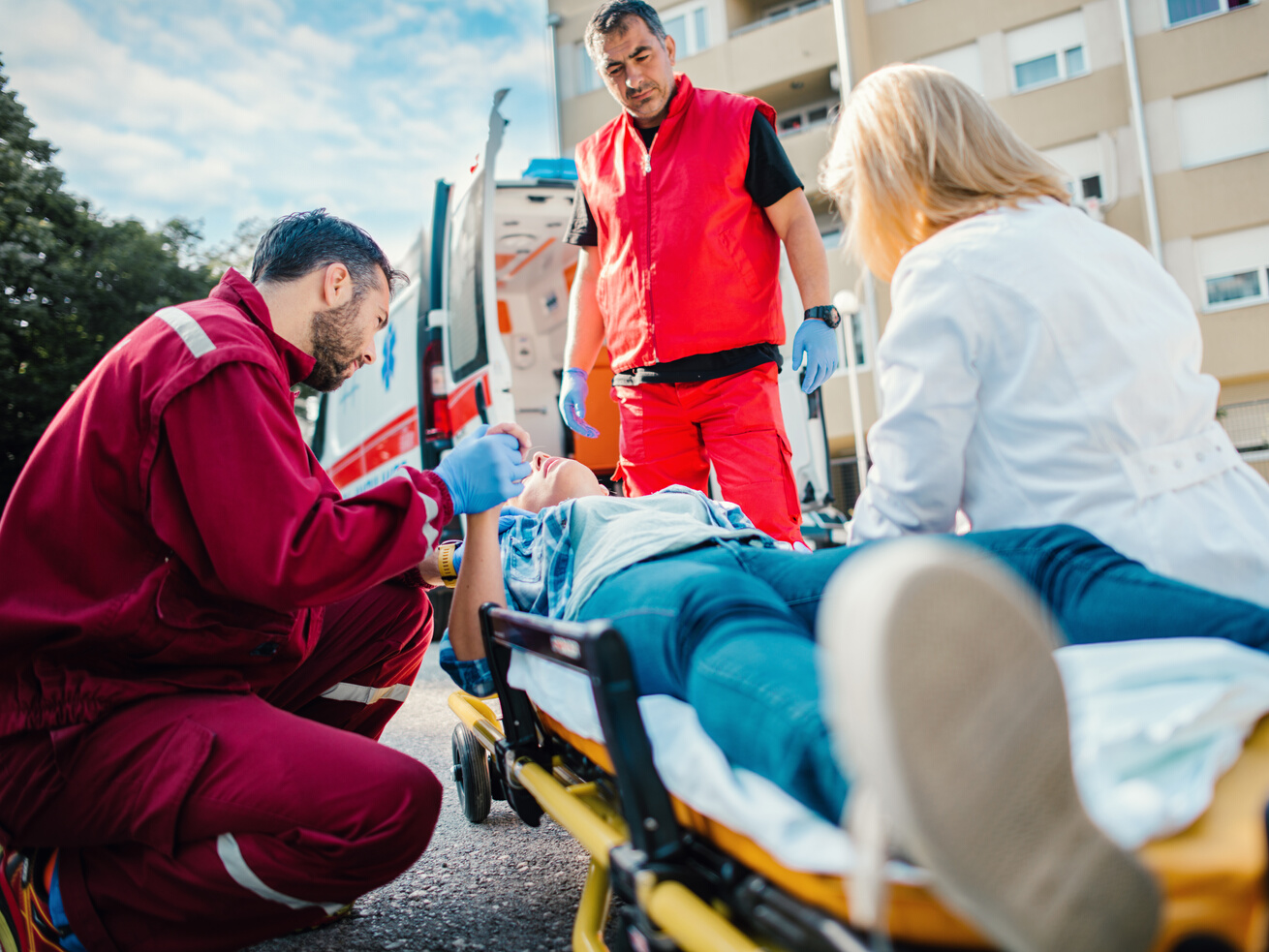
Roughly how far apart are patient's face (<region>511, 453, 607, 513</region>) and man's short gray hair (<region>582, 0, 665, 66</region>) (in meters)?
1.37

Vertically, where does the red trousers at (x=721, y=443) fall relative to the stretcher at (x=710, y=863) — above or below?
above

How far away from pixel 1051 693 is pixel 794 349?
224 cm

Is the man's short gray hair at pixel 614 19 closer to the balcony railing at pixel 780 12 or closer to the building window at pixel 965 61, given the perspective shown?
the building window at pixel 965 61

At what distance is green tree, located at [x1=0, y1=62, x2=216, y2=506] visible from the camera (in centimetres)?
1201

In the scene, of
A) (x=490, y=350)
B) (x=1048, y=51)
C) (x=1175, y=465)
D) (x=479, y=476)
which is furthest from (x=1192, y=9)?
(x=479, y=476)

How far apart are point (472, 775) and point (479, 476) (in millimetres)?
804

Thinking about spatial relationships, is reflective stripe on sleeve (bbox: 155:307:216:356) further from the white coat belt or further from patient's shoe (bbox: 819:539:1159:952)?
the white coat belt

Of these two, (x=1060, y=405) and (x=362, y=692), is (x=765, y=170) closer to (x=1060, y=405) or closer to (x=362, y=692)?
(x=1060, y=405)

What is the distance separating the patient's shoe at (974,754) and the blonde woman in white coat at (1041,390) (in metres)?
0.66

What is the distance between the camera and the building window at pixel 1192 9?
1343 centimetres

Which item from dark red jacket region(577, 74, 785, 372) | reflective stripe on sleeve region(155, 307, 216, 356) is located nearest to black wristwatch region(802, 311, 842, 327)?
dark red jacket region(577, 74, 785, 372)

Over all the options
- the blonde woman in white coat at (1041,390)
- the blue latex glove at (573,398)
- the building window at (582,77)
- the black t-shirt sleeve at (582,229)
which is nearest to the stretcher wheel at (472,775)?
the blonde woman in white coat at (1041,390)

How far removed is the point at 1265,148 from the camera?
13.0 metres

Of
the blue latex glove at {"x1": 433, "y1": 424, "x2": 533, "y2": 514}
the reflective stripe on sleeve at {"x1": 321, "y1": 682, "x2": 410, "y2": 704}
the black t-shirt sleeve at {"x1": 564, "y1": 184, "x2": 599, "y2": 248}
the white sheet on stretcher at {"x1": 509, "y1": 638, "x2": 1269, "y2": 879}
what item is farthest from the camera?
the black t-shirt sleeve at {"x1": 564, "y1": 184, "x2": 599, "y2": 248}
